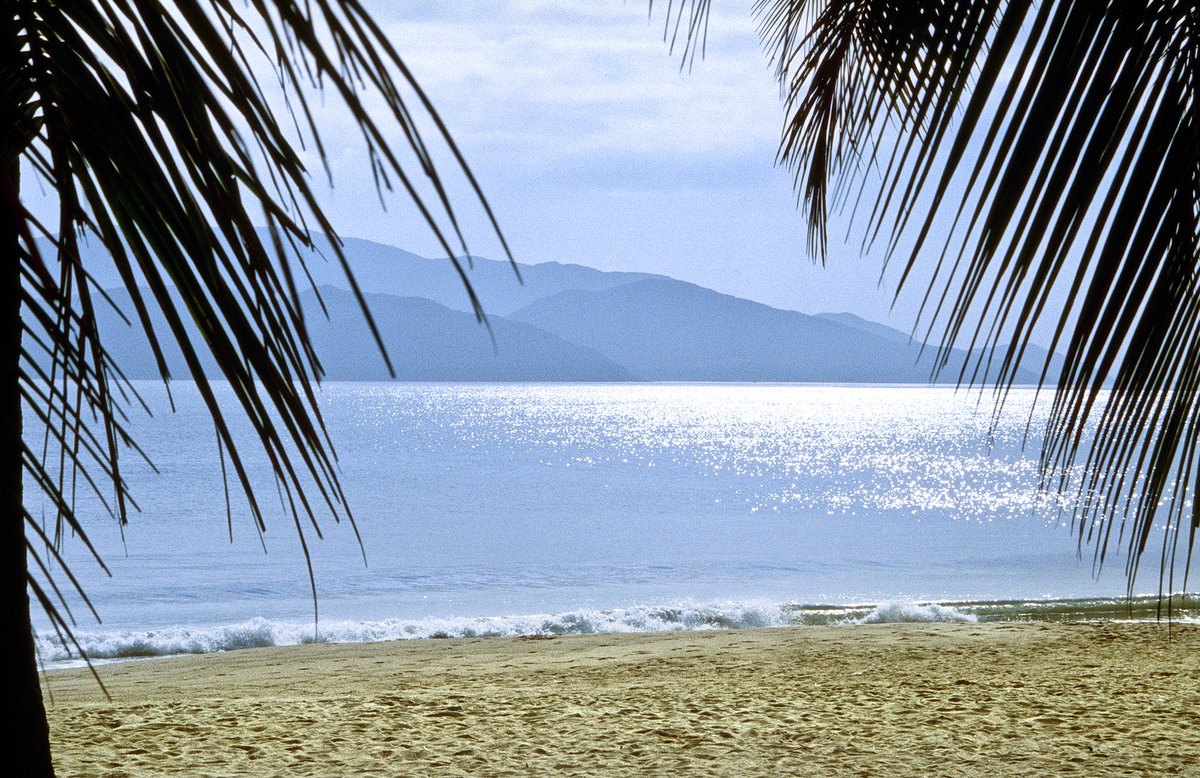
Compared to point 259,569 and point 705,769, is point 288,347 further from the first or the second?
point 259,569

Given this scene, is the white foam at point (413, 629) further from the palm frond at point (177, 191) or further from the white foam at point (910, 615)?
the palm frond at point (177, 191)

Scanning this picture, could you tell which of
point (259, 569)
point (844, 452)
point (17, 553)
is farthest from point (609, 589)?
point (844, 452)

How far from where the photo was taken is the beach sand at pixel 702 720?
4008 millimetres

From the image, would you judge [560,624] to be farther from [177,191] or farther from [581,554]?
[177,191]

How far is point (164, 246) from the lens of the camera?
727mm

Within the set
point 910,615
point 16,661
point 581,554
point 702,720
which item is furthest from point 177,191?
point 581,554

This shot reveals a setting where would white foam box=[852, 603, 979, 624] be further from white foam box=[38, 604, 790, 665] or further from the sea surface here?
white foam box=[38, 604, 790, 665]

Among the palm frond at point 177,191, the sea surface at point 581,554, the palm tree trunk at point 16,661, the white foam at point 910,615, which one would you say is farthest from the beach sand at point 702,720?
the white foam at point 910,615

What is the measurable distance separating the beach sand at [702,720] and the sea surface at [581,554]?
1.08m

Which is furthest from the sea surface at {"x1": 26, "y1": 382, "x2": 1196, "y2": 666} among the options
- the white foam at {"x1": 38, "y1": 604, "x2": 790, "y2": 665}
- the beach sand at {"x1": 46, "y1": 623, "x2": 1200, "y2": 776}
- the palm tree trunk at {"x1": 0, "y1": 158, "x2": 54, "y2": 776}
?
the beach sand at {"x1": 46, "y1": 623, "x2": 1200, "y2": 776}

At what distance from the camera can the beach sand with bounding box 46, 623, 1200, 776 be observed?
4008 mm

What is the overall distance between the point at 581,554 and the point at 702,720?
16.5 metres

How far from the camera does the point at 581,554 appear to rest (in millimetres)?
21125

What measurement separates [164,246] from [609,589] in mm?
16401
